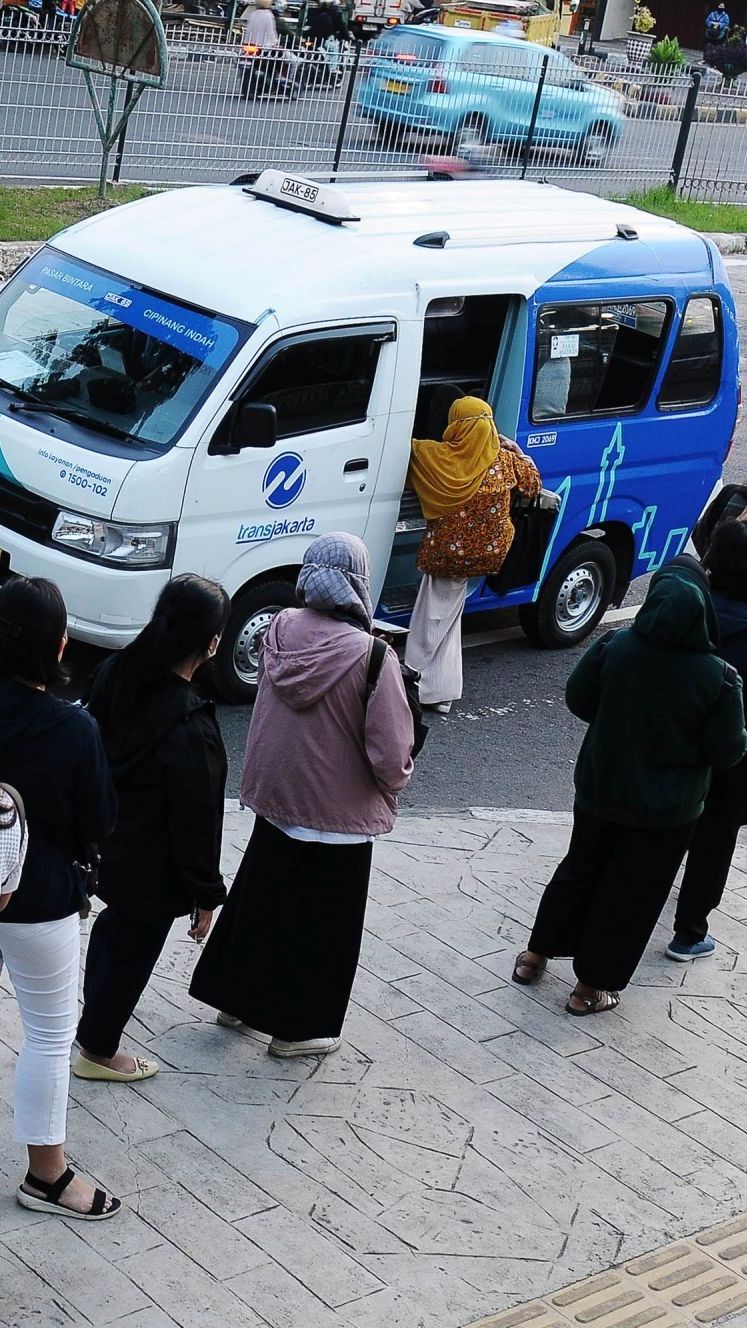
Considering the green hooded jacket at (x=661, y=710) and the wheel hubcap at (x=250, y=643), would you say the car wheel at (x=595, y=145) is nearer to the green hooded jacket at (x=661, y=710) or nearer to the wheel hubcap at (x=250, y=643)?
the wheel hubcap at (x=250, y=643)

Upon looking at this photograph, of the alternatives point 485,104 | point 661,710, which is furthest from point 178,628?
point 485,104

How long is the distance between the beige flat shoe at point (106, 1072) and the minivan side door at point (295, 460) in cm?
280

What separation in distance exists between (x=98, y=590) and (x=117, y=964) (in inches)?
107

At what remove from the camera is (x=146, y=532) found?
23.2 ft

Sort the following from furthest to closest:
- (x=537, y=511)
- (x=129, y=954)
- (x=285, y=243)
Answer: (x=537, y=511) < (x=285, y=243) < (x=129, y=954)

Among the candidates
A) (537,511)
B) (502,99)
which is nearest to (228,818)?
(537,511)

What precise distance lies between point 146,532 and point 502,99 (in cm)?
1361

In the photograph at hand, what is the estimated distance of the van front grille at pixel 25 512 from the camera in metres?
7.20

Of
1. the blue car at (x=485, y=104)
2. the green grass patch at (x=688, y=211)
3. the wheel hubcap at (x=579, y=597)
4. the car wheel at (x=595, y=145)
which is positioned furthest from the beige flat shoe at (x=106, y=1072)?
the green grass patch at (x=688, y=211)

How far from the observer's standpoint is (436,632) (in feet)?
26.2

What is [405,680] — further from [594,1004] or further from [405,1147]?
[594,1004]

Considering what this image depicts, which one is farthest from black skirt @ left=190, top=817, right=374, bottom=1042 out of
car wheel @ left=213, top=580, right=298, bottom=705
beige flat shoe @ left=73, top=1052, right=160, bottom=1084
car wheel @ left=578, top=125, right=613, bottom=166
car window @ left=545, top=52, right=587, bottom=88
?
car wheel @ left=578, top=125, right=613, bottom=166

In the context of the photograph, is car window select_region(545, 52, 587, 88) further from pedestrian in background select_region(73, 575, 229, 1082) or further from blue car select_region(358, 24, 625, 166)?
pedestrian in background select_region(73, 575, 229, 1082)

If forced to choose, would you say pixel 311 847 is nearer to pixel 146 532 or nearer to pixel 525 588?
pixel 146 532
